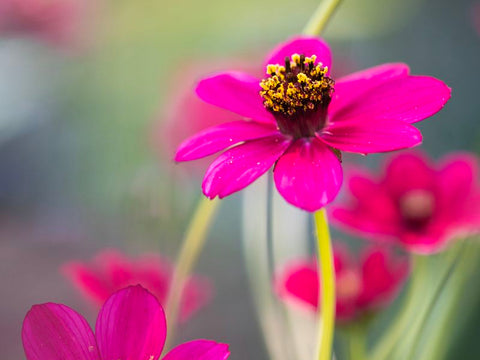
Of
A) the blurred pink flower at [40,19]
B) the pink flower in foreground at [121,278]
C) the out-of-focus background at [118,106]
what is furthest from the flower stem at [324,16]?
the blurred pink flower at [40,19]

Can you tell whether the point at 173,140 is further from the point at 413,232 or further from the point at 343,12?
the point at 343,12

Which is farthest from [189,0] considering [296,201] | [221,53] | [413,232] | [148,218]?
[296,201]

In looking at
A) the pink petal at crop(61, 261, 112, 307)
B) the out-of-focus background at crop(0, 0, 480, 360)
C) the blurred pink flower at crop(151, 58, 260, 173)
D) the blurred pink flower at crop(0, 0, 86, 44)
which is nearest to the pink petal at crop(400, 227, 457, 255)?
the pink petal at crop(61, 261, 112, 307)

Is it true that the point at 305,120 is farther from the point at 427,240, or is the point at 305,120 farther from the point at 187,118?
the point at 187,118

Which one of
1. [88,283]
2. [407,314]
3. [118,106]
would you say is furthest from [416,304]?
[118,106]

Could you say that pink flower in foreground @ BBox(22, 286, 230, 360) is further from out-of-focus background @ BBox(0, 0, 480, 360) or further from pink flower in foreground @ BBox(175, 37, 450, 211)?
out-of-focus background @ BBox(0, 0, 480, 360)
